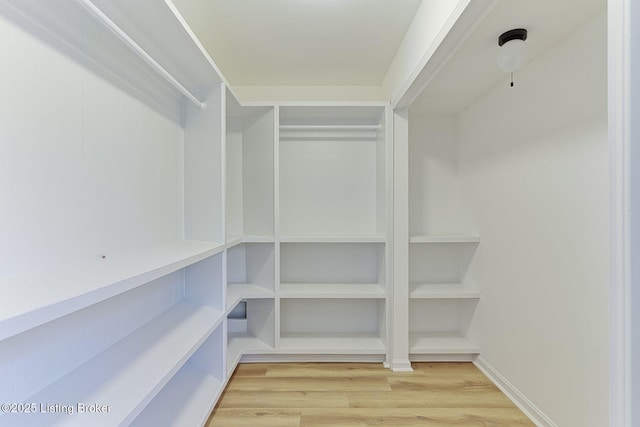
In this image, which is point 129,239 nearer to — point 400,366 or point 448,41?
point 448,41

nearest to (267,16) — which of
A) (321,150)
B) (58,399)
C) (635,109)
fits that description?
(321,150)

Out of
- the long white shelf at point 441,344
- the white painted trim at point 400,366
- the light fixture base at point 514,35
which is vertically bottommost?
the white painted trim at point 400,366

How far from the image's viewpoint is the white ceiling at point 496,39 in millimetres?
1271

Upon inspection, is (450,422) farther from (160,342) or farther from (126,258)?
(126,258)

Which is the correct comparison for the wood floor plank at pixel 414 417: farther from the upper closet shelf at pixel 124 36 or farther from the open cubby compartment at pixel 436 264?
the upper closet shelf at pixel 124 36

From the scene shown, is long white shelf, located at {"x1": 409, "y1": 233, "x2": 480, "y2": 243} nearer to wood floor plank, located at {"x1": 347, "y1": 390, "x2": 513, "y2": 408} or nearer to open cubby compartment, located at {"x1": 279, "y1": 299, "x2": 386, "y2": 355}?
open cubby compartment, located at {"x1": 279, "y1": 299, "x2": 386, "y2": 355}

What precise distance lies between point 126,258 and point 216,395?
3.18 feet

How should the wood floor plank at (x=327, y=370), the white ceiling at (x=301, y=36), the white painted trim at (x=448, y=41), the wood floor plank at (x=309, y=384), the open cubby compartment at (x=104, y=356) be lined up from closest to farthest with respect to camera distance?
the open cubby compartment at (x=104, y=356), the white painted trim at (x=448, y=41), the white ceiling at (x=301, y=36), the wood floor plank at (x=309, y=384), the wood floor plank at (x=327, y=370)

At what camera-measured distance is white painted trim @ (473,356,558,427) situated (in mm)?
1644

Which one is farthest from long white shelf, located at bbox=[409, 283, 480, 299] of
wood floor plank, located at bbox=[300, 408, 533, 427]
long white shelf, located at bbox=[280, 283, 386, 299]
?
wood floor plank, located at bbox=[300, 408, 533, 427]

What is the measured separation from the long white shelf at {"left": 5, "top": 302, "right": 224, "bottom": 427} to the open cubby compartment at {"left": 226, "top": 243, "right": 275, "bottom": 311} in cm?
58

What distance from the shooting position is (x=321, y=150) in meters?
2.57

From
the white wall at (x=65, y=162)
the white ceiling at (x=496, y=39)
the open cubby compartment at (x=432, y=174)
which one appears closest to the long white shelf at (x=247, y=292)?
the white wall at (x=65, y=162)

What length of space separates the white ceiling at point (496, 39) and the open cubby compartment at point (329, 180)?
0.63 metres
